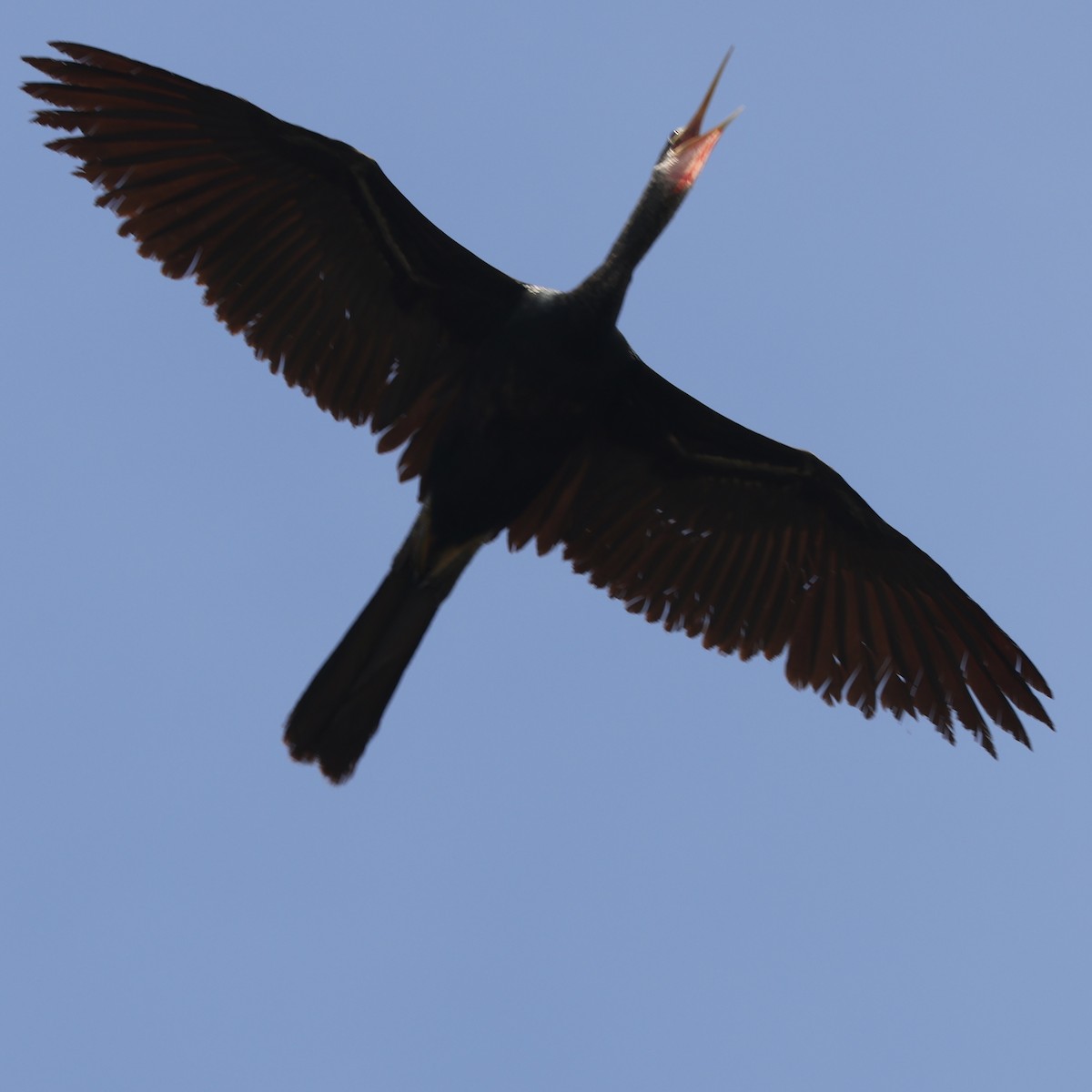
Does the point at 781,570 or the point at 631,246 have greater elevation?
the point at 631,246

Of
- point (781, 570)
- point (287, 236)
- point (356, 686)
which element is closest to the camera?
point (356, 686)

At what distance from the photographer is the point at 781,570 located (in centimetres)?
1024

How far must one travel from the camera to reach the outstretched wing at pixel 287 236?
889 centimetres

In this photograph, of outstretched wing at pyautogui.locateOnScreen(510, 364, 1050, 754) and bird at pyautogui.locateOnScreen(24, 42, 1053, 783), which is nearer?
bird at pyautogui.locateOnScreen(24, 42, 1053, 783)

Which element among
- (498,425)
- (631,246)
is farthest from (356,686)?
(631,246)

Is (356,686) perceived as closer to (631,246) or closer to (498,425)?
(498,425)

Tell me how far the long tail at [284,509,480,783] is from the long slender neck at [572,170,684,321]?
70.1 inches

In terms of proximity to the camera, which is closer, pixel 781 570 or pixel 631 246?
pixel 631 246

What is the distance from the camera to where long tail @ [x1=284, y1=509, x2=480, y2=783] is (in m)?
8.96

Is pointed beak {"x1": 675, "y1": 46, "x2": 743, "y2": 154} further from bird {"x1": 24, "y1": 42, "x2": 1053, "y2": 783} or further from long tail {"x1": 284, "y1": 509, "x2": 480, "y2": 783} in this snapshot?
long tail {"x1": 284, "y1": 509, "x2": 480, "y2": 783}

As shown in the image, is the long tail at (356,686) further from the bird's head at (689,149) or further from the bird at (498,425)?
the bird's head at (689,149)

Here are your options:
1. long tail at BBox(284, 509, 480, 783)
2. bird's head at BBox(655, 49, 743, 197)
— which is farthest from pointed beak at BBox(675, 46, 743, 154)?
long tail at BBox(284, 509, 480, 783)

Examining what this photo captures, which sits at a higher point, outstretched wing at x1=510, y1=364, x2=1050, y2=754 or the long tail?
outstretched wing at x1=510, y1=364, x2=1050, y2=754

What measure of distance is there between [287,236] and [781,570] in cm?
328
